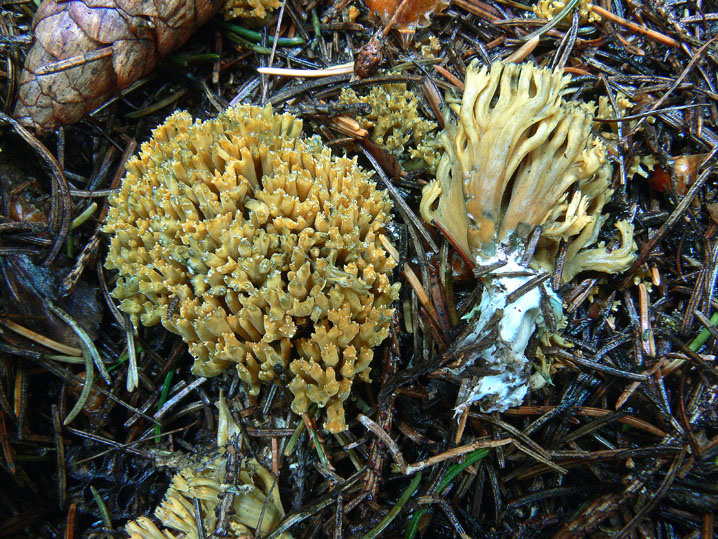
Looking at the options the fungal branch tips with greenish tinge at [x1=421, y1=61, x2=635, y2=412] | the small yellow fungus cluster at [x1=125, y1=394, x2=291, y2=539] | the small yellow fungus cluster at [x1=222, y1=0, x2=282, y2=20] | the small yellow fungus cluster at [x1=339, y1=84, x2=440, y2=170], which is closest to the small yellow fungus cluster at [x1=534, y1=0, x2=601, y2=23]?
the fungal branch tips with greenish tinge at [x1=421, y1=61, x2=635, y2=412]

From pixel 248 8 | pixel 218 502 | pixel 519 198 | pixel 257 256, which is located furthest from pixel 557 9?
pixel 218 502

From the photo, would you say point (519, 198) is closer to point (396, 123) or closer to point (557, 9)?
point (396, 123)

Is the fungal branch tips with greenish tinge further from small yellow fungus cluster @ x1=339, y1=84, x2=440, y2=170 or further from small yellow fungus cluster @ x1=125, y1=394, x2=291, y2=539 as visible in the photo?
small yellow fungus cluster @ x1=125, y1=394, x2=291, y2=539

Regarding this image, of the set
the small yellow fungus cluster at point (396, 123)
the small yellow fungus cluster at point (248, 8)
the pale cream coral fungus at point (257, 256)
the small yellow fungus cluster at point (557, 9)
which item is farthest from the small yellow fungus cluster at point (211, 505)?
the small yellow fungus cluster at point (557, 9)

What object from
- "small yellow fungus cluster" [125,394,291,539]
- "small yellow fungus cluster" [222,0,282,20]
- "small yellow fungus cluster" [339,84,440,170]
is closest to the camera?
"small yellow fungus cluster" [125,394,291,539]

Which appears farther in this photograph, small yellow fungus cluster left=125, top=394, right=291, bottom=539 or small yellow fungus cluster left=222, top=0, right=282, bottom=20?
small yellow fungus cluster left=222, top=0, right=282, bottom=20
